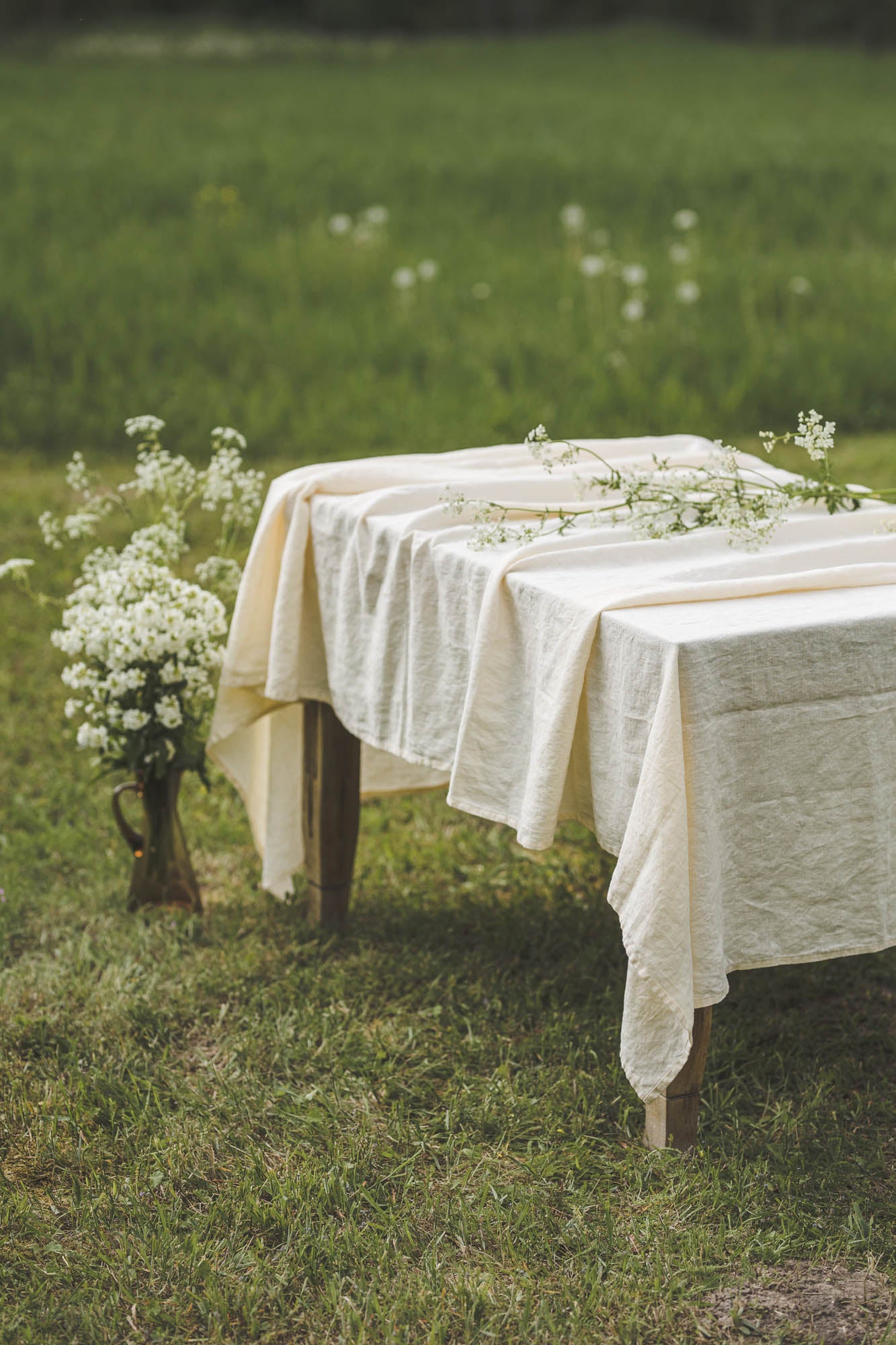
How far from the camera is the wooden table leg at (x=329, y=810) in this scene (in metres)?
3.17

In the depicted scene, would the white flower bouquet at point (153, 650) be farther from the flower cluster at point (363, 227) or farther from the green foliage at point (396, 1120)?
the flower cluster at point (363, 227)

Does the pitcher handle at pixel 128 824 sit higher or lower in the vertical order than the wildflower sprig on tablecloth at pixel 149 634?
lower

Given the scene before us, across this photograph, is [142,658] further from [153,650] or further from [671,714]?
[671,714]

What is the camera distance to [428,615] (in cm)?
260

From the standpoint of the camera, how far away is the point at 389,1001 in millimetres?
2996

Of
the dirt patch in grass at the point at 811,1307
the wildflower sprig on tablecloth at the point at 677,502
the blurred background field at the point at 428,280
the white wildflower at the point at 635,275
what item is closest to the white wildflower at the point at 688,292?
the blurred background field at the point at 428,280

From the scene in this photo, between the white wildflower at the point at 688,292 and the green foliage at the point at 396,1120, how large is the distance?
4912mm

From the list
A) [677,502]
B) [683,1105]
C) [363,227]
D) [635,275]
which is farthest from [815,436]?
[363,227]

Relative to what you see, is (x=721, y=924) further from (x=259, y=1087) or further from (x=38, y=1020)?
(x=38, y=1020)

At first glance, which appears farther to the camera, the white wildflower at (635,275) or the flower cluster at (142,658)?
the white wildflower at (635,275)

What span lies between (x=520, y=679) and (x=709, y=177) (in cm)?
979

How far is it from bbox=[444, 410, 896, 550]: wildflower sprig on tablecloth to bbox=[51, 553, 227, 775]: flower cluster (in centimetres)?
73

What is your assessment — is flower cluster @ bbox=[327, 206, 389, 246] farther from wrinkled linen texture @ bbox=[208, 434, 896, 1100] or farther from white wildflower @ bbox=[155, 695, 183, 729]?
wrinkled linen texture @ bbox=[208, 434, 896, 1100]

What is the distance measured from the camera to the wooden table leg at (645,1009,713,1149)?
225 cm
